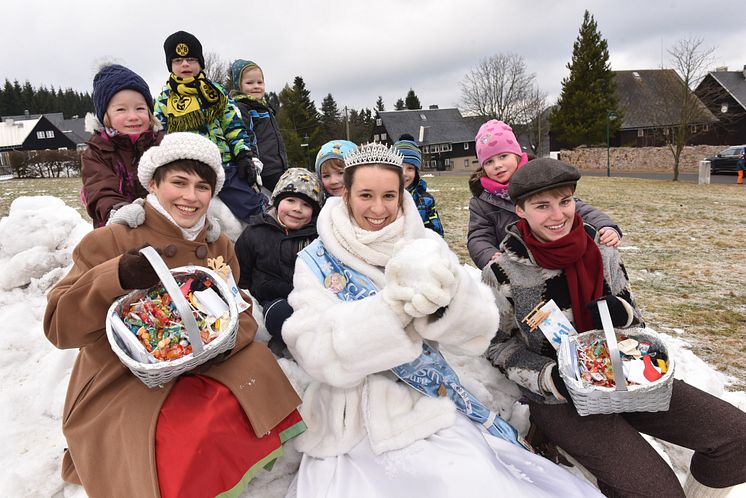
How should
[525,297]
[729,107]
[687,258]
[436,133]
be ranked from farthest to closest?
[436,133], [729,107], [687,258], [525,297]

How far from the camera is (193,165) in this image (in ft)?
7.41

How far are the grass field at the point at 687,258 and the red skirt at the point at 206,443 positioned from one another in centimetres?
397

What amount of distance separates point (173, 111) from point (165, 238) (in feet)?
6.22

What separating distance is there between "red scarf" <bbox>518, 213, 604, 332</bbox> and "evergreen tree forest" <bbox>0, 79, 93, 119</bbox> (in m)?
87.1

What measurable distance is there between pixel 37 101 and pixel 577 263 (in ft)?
331

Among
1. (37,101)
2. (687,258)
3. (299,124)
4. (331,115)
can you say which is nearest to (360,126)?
(331,115)

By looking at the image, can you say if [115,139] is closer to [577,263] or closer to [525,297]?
[525,297]

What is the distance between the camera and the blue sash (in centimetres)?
209

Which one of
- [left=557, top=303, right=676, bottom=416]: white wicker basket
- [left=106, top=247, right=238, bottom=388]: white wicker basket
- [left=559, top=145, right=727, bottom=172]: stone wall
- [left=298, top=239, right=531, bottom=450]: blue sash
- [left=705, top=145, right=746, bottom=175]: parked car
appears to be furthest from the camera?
[left=559, top=145, right=727, bottom=172]: stone wall

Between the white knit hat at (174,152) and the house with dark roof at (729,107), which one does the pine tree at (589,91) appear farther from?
the white knit hat at (174,152)

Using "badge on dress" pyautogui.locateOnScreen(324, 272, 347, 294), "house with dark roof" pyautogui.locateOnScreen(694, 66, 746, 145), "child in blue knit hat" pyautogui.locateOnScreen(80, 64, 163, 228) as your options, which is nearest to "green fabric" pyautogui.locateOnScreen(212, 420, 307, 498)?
"badge on dress" pyautogui.locateOnScreen(324, 272, 347, 294)

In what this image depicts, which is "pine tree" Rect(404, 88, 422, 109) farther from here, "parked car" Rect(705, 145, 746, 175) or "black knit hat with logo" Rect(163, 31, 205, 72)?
"black knit hat with logo" Rect(163, 31, 205, 72)

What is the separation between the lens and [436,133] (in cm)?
5028

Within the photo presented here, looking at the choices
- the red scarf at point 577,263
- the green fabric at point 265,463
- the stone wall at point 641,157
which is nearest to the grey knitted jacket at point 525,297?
the red scarf at point 577,263
